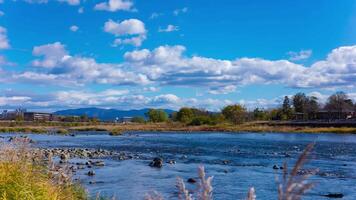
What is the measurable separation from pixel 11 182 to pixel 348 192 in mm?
18181

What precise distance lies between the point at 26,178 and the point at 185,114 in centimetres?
17347

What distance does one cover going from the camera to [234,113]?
17888 centimetres

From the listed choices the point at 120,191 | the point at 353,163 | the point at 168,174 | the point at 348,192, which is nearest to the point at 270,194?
the point at 348,192

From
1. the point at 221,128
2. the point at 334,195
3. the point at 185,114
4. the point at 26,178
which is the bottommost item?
the point at 334,195

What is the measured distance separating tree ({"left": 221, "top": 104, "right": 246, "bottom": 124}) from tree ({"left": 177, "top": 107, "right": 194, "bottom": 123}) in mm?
12807

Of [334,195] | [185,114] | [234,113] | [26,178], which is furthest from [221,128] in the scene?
[26,178]

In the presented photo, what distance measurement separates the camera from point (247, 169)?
33.4m

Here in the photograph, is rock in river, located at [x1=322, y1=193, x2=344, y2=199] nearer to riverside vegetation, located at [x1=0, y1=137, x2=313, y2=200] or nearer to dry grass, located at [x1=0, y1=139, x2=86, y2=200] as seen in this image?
riverside vegetation, located at [x1=0, y1=137, x2=313, y2=200]

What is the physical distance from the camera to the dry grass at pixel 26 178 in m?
10.5

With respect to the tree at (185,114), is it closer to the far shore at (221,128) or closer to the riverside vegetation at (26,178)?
the far shore at (221,128)

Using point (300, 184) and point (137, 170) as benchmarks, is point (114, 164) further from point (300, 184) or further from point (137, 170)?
point (300, 184)

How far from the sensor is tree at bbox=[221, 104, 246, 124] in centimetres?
17538

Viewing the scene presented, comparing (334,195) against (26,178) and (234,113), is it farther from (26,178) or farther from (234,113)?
(234,113)

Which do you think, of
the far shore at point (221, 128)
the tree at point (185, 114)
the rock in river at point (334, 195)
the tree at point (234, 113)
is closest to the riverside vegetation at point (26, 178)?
the rock in river at point (334, 195)
